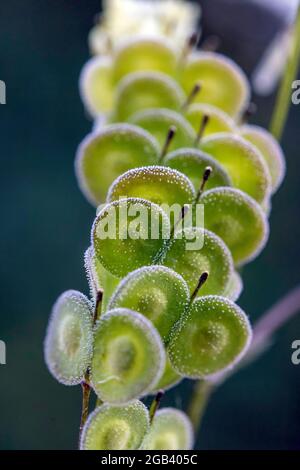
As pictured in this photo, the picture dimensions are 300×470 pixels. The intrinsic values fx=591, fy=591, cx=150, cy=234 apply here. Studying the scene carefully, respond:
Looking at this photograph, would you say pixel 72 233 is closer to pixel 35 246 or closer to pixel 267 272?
pixel 35 246

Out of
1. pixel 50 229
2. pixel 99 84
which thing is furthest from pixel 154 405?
pixel 50 229

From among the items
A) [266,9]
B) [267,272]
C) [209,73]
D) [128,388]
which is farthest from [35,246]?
[128,388]

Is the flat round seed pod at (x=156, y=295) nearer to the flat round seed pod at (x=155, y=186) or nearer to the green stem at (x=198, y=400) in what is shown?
the flat round seed pod at (x=155, y=186)

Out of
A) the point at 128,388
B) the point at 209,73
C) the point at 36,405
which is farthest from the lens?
the point at 36,405

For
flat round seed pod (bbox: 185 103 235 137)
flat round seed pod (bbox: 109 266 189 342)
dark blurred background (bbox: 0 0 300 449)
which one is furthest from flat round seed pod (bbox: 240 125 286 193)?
dark blurred background (bbox: 0 0 300 449)

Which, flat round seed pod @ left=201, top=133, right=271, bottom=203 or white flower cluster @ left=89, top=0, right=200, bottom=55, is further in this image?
white flower cluster @ left=89, top=0, right=200, bottom=55

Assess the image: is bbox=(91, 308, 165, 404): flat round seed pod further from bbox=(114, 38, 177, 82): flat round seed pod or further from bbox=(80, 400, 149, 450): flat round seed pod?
bbox=(114, 38, 177, 82): flat round seed pod
